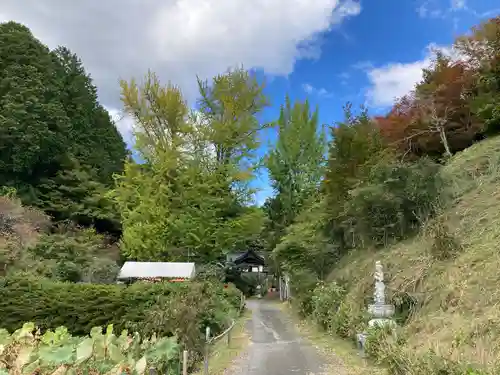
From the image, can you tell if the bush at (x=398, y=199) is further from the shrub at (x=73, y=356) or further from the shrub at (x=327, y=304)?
→ the shrub at (x=73, y=356)

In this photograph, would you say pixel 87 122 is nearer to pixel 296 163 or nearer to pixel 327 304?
pixel 296 163

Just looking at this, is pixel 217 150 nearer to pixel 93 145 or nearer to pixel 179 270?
pixel 179 270

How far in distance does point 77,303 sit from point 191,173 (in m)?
→ 10.9

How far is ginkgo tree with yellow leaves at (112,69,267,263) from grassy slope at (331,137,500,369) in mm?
10355

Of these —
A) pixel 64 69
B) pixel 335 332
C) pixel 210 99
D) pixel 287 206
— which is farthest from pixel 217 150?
pixel 64 69

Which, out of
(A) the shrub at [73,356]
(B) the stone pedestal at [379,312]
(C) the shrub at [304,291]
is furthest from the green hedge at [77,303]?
(A) the shrub at [73,356]

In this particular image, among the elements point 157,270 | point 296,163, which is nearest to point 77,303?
point 157,270

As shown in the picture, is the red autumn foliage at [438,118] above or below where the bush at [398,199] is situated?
above

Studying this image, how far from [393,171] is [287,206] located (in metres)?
22.0

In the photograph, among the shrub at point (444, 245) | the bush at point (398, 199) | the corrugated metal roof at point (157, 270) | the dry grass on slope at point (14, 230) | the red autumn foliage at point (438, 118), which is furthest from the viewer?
the corrugated metal roof at point (157, 270)

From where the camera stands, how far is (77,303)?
49.5ft

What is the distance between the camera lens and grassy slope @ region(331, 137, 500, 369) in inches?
266

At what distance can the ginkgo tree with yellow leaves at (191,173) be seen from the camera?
23906 mm

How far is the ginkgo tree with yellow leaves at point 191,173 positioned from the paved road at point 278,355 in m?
8.90
